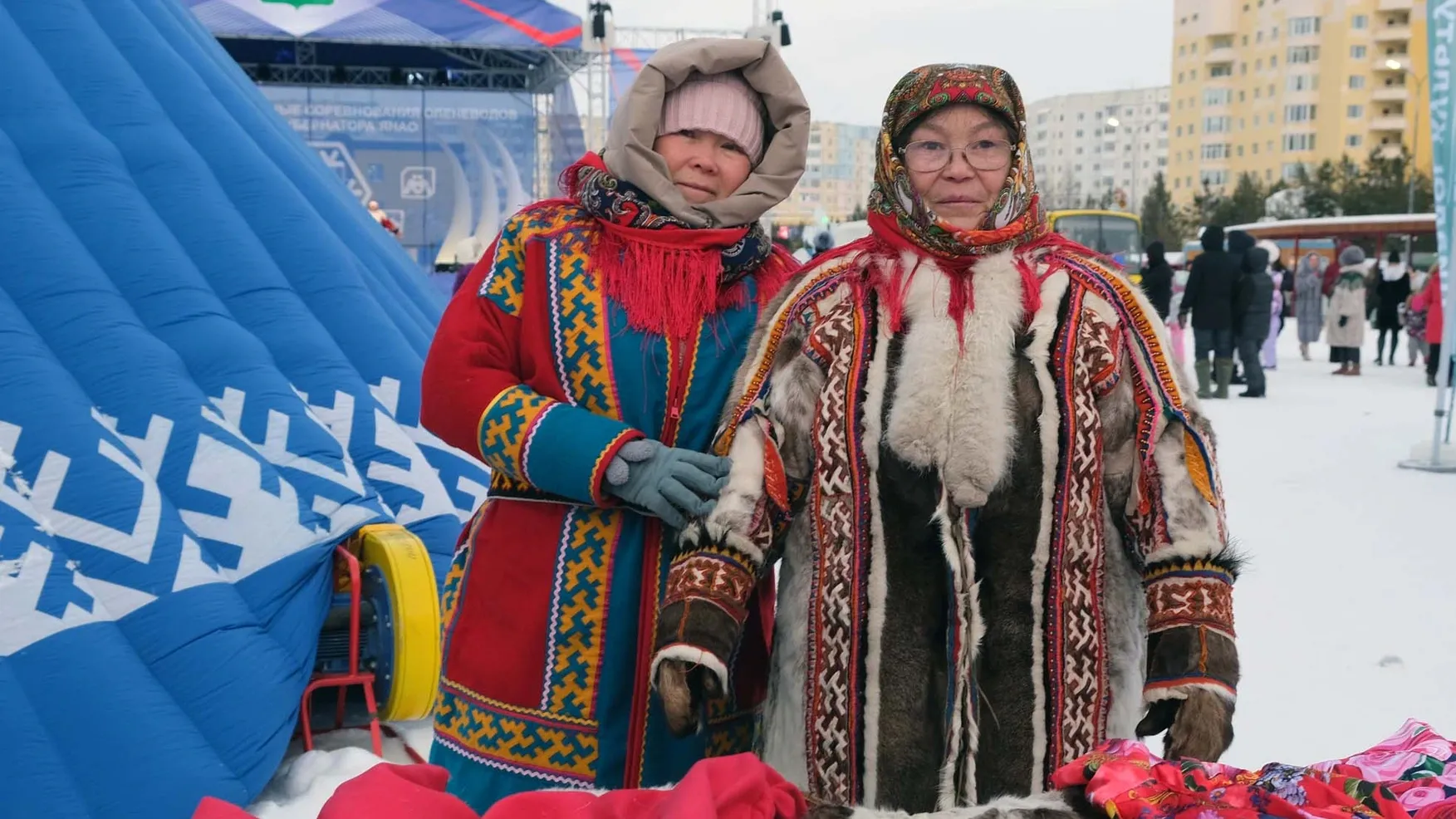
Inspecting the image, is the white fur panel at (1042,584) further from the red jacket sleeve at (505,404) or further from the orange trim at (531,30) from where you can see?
the orange trim at (531,30)

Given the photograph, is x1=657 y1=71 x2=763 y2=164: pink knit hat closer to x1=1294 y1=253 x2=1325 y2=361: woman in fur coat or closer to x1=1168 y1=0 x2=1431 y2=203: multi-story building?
x1=1294 y1=253 x2=1325 y2=361: woman in fur coat

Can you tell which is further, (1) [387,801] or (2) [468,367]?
(2) [468,367]

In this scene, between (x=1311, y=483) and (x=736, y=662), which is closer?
(x=736, y=662)

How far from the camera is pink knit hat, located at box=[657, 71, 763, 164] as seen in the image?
1.86 metres

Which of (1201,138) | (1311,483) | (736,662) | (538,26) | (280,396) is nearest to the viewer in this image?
(736,662)

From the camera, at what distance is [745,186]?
189cm

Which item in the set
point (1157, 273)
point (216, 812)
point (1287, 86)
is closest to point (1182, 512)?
point (216, 812)

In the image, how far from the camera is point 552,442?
5.57 ft

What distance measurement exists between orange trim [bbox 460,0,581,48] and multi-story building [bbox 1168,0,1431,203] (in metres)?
43.0

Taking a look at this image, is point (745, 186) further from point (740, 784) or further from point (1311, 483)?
point (1311, 483)

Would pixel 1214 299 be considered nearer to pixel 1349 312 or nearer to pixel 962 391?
pixel 1349 312

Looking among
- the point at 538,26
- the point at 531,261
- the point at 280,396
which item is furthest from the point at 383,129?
the point at 531,261

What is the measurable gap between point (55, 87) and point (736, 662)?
8.21 feet

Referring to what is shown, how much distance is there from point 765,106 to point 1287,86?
219 feet
